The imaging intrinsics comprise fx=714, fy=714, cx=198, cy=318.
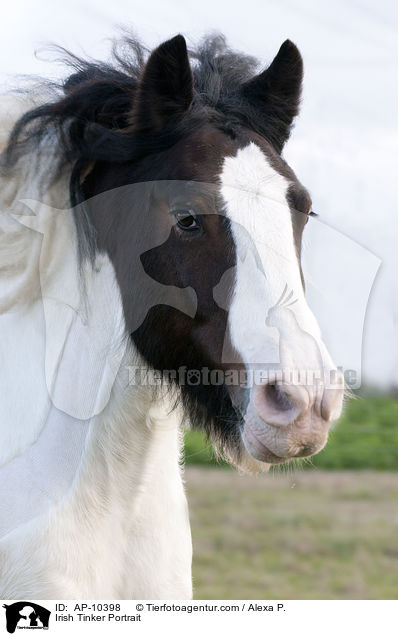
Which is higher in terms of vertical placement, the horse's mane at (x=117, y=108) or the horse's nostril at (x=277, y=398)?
the horse's mane at (x=117, y=108)

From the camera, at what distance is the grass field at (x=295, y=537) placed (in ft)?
21.5

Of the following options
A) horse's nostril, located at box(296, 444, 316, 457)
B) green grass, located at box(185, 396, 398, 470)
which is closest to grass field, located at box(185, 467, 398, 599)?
green grass, located at box(185, 396, 398, 470)

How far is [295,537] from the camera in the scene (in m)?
7.86

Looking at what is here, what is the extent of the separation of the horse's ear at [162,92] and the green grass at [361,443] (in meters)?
8.09

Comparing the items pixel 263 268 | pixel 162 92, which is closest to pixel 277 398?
pixel 263 268

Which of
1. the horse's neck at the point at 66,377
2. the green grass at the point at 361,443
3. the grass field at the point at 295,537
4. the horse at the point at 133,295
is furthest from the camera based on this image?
the green grass at the point at 361,443

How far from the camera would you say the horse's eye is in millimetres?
2207

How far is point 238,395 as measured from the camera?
7.13 ft

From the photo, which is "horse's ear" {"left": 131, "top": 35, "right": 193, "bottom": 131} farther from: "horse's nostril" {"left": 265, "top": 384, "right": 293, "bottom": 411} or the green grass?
the green grass

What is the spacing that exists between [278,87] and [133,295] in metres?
0.92

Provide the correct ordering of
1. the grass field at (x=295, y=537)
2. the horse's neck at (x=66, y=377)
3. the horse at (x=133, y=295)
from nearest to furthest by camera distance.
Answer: the horse at (x=133, y=295) → the horse's neck at (x=66, y=377) → the grass field at (x=295, y=537)
